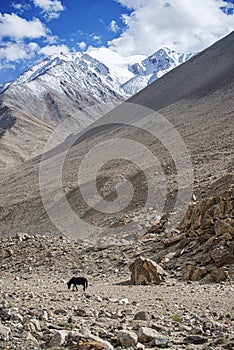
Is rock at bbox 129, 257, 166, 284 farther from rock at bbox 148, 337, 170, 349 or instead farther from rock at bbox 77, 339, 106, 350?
rock at bbox 77, 339, 106, 350

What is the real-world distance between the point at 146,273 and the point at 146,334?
5.83 meters

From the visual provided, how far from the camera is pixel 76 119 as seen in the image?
18588 cm

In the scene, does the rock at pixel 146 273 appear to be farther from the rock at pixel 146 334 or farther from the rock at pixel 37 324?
the rock at pixel 37 324

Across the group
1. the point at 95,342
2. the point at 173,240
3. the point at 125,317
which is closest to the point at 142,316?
the point at 125,317

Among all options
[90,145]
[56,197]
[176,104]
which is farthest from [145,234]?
[176,104]

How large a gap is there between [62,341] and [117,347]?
2.44 feet

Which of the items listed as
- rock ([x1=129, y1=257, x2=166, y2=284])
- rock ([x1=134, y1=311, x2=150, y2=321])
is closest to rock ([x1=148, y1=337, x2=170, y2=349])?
rock ([x1=134, y1=311, x2=150, y2=321])

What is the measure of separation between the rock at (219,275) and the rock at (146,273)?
138 centimetres

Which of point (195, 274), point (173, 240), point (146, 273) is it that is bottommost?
point (195, 274)

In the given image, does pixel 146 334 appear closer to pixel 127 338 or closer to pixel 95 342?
pixel 127 338

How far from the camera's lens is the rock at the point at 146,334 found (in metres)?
6.32

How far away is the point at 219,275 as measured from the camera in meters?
11.4

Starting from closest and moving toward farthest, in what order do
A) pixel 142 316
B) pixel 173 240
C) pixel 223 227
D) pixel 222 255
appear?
pixel 142 316
pixel 222 255
pixel 223 227
pixel 173 240

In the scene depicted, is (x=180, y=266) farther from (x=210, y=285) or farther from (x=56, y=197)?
(x=56, y=197)
